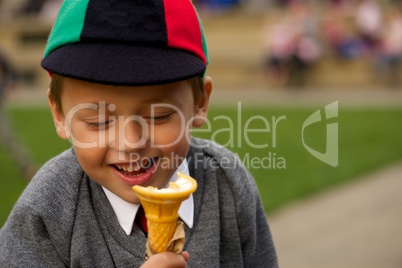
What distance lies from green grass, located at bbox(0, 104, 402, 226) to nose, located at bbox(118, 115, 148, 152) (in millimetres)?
3905

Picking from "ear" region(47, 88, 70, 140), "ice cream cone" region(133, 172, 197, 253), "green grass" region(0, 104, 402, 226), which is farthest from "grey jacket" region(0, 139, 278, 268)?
"green grass" region(0, 104, 402, 226)

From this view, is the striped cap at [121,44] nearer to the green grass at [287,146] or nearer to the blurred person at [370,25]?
the green grass at [287,146]

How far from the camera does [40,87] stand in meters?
16.4

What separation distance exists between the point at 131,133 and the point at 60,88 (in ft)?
0.96

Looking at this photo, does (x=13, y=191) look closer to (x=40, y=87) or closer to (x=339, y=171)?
(x=339, y=171)

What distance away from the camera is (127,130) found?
192cm

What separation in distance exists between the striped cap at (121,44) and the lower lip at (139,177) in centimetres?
28

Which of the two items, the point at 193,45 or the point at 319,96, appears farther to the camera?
the point at 319,96

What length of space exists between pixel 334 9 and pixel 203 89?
1514 cm

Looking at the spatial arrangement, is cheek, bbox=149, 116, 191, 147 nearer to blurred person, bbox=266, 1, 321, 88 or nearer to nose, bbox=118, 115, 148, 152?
nose, bbox=118, 115, 148, 152

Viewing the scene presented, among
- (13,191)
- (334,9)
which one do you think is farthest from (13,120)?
(334,9)

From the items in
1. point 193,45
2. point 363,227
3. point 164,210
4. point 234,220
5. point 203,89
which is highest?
point 193,45

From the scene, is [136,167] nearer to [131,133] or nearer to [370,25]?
[131,133]

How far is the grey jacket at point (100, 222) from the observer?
6.75 ft
